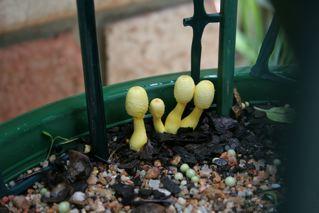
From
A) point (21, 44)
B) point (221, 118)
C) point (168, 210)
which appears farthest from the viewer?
point (21, 44)

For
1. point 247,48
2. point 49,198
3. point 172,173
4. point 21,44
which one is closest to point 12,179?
point 49,198

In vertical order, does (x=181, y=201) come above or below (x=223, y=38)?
below

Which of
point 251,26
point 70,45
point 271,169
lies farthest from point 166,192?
point 251,26

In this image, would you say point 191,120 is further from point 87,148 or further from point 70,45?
point 70,45

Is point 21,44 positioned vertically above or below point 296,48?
below

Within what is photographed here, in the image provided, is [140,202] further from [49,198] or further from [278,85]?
[278,85]

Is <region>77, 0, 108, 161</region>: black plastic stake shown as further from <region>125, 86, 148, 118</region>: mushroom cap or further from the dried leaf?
the dried leaf

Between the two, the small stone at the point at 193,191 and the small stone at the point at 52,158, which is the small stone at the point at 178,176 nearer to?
the small stone at the point at 193,191
